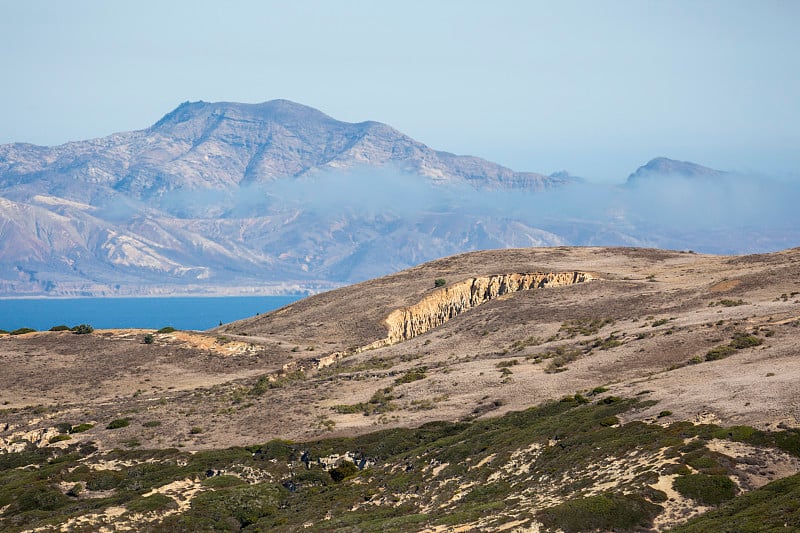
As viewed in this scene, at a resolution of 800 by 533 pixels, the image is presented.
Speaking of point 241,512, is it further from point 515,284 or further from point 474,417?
point 515,284

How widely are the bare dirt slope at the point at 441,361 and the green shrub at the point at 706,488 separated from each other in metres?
5.98

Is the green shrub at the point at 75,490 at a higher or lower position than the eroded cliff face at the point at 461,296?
lower

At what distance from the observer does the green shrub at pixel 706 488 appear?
41250mm

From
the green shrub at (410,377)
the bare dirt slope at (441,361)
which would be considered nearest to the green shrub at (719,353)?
the bare dirt slope at (441,361)

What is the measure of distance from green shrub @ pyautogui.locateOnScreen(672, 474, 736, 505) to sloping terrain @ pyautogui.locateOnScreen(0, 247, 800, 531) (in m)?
0.10

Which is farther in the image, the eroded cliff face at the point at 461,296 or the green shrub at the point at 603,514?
the eroded cliff face at the point at 461,296

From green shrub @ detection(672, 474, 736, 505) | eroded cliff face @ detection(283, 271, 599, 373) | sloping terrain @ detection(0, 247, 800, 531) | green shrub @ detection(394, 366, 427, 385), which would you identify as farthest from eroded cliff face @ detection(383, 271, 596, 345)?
green shrub @ detection(672, 474, 736, 505)

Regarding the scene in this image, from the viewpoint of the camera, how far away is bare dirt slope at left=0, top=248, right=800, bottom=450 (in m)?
65.9

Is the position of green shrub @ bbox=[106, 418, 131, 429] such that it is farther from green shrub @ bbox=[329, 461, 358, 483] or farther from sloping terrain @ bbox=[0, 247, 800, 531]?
green shrub @ bbox=[329, 461, 358, 483]

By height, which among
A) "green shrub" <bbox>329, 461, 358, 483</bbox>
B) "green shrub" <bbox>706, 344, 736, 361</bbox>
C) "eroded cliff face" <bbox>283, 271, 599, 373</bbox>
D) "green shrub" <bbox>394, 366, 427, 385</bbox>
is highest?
"green shrub" <bbox>706, 344, 736, 361</bbox>

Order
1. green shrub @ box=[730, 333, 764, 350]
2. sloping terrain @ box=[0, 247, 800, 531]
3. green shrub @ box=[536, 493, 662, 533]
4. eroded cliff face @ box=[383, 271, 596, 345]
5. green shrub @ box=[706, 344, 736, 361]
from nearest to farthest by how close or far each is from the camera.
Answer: green shrub @ box=[536, 493, 662, 533], sloping terrain @ box=[0, 247, 800, 531], green shrub @ box=[706, 344, 736, 361], green shrub @ box=[730, 333, 764, 350], eroded cliff face @ box=[383, 271, 596, 345]

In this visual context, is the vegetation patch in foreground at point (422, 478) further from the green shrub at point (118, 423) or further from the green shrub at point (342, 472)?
the green shrub at point (118, 423)

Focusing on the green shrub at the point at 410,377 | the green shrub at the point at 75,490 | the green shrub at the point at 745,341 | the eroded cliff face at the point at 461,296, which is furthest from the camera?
the eroded cliff face at the point at 461,296

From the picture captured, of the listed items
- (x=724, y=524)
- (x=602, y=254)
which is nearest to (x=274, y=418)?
(x=724, y=524)
